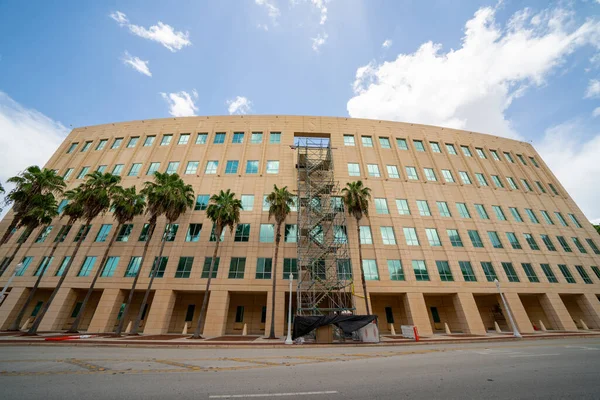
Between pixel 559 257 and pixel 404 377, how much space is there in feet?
123

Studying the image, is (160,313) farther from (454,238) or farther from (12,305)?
(454,238)

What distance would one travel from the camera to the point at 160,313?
22328 millimetres

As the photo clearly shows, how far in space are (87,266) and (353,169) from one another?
34.8 meters

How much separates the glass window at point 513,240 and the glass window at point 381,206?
648 inches

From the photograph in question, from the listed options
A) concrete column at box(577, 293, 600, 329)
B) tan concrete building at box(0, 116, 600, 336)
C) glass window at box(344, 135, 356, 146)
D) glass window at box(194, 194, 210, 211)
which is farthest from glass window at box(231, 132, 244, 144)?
concrete column at box(577, 293, 600, 329)

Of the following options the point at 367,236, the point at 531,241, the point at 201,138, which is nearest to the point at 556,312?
the point at 531,241

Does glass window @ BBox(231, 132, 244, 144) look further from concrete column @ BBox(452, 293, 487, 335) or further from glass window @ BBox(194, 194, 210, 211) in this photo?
concrete column @ BBox(452, 293, 487, 335)

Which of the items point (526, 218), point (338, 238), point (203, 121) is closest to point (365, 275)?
point (338, 238)

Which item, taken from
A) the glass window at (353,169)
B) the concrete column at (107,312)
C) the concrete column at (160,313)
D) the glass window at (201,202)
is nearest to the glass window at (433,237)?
the glass window at (353,169)

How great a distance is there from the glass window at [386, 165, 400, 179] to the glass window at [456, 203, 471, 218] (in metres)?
8.90

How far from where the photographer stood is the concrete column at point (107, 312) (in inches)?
859

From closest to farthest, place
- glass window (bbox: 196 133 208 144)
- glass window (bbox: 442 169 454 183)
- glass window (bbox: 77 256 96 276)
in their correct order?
glass window (bbox: 77 256 96 276)
glass window (bbox: 442 169 454 183)
glass window (bbox: 196 133 208 144)

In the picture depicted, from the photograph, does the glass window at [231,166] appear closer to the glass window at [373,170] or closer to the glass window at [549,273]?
the glass window at [373,170]

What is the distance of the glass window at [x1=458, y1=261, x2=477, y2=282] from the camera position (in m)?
25.2
